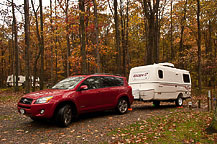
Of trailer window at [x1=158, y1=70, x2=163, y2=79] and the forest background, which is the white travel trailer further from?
the forest background

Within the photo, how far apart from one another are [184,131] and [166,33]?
91.1 ft

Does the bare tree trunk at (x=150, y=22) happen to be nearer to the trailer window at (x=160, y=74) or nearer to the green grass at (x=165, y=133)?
the trailer window at (x=160, y=74)

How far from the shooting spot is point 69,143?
4887mm

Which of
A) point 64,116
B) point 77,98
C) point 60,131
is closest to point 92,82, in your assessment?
point 77,98

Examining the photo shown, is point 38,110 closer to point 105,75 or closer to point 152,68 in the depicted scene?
point 105,75

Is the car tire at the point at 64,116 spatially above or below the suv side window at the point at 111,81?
below

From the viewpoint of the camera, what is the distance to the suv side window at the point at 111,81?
838 cm

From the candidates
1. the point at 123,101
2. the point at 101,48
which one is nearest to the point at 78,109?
the point at 123,101

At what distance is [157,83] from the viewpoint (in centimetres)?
1051

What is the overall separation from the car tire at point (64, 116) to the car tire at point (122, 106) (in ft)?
9.06

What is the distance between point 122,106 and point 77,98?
2.82 meters

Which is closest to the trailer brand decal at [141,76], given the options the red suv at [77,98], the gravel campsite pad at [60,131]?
the red suv at [77,98]

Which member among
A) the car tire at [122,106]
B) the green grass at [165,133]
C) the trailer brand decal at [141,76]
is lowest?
the green grass at [165,133]

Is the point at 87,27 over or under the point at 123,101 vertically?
over
